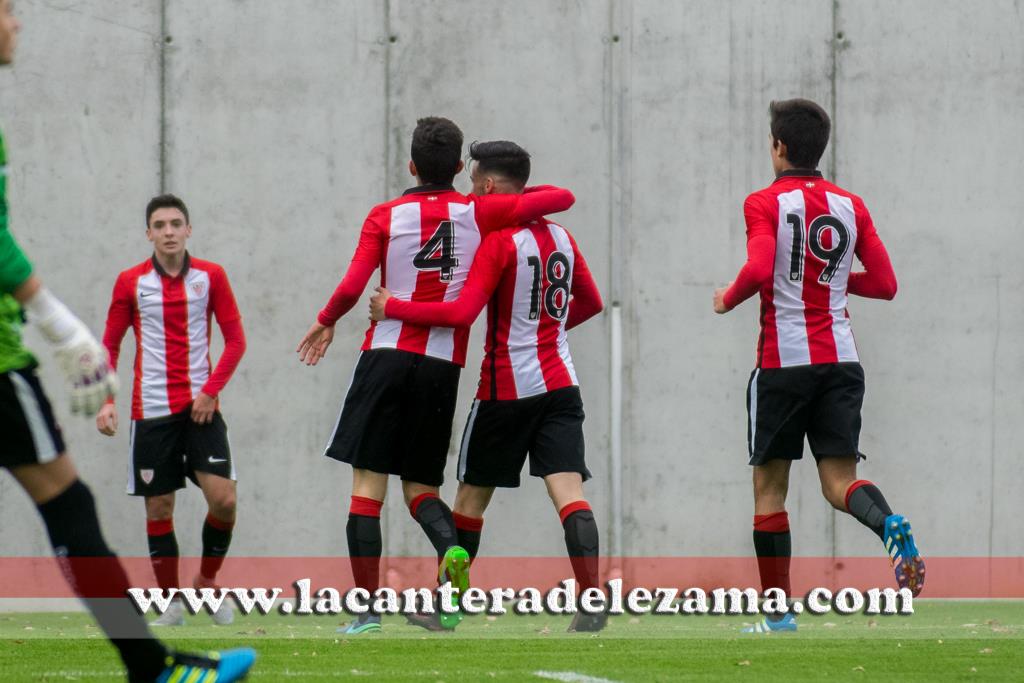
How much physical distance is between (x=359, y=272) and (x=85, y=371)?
278 cm

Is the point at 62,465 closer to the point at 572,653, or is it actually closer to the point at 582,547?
the point at 572,653

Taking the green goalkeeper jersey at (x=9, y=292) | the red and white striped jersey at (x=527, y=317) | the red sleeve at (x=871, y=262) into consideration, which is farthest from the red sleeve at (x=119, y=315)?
the green goalkeeper jersey at (x=9, y=292)

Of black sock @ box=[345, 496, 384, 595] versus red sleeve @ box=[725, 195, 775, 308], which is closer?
red sleeve @ box=[725, 195, 775, 308]

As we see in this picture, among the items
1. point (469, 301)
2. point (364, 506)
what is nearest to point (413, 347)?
point (469, 301)

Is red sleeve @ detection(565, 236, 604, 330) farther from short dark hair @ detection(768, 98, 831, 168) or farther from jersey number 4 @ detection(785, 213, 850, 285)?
short dark hair @ detection(768, 98, 831, 168)

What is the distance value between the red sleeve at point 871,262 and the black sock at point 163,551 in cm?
351

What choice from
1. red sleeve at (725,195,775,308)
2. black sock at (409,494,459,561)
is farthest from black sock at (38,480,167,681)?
red sleeve at (725,195,775,308)

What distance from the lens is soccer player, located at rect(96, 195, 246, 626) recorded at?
7484mm

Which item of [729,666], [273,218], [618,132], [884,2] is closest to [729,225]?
[618,132]

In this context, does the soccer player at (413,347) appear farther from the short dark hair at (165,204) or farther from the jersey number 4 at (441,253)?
the short dark hair at (165,204)

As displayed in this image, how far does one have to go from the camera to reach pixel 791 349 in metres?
6.09

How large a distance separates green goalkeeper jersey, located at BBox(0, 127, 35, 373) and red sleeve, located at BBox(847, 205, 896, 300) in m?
3.72

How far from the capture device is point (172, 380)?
7520mm

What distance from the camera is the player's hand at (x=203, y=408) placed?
24.3ft
